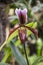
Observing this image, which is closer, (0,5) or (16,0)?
(0,5)

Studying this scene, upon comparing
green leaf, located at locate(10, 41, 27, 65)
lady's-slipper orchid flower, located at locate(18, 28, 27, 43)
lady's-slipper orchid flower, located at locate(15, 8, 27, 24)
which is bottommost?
green leaf, located at locate(10, 41, 27, 65)

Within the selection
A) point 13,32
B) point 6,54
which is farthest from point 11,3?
point 13,32

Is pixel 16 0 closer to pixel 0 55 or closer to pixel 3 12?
pixel 3 12

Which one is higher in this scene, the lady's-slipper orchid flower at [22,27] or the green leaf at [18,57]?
the lady's-slipper orchid flower at [22,27]

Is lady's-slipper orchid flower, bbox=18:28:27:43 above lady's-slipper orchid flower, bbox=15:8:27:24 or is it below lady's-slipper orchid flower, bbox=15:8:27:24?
below

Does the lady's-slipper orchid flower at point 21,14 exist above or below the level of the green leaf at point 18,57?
above

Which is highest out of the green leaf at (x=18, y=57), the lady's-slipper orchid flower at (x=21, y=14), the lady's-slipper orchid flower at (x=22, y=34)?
the lady's-slipper orchid flower at (x=21, y=14)

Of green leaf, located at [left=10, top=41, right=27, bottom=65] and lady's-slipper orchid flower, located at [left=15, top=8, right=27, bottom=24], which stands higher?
lady's-slipper orchid flower, located at [left=15, top=8, right=27, bottom=24]

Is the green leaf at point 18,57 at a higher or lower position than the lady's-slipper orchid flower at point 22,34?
lower

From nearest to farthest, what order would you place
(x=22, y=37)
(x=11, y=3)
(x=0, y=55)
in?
(x=22, y=37) < (x=0, y=55) < (x=11, y=3)

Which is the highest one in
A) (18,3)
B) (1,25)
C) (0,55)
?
(18,3)

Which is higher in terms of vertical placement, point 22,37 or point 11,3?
point 11,3
